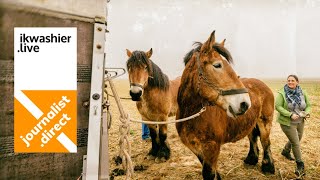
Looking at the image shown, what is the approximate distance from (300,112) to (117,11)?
538 ft

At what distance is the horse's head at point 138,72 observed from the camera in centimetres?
537

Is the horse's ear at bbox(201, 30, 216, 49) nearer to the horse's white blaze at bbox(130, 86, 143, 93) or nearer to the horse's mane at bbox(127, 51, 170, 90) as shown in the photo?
the horse's white blaze at bbox(130, 86, 143, 93)

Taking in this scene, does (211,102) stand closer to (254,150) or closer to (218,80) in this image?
(218,80)

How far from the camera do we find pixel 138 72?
557cm

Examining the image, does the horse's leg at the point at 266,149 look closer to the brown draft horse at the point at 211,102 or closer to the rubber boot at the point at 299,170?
the rubber boot at the point at 299,170

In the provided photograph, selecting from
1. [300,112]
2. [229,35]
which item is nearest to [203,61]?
[300,112]

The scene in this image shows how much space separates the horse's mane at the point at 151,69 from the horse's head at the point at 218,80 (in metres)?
2.12

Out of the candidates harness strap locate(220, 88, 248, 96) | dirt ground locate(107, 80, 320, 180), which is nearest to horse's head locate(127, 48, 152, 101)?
dirt ground locate(107, 80, 320, 180)

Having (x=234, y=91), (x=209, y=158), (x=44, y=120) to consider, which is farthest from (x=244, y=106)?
(x=44, y=120)

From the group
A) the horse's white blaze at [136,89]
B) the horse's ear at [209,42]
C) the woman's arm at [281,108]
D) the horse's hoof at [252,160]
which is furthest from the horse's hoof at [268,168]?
the horse's ear at [209,42]

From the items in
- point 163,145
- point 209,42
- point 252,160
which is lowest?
point 252,160

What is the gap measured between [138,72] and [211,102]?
7.72 ft

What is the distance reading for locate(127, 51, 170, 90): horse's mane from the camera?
222 inches

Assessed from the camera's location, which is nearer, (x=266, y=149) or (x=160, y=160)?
(x=266, y=149)
